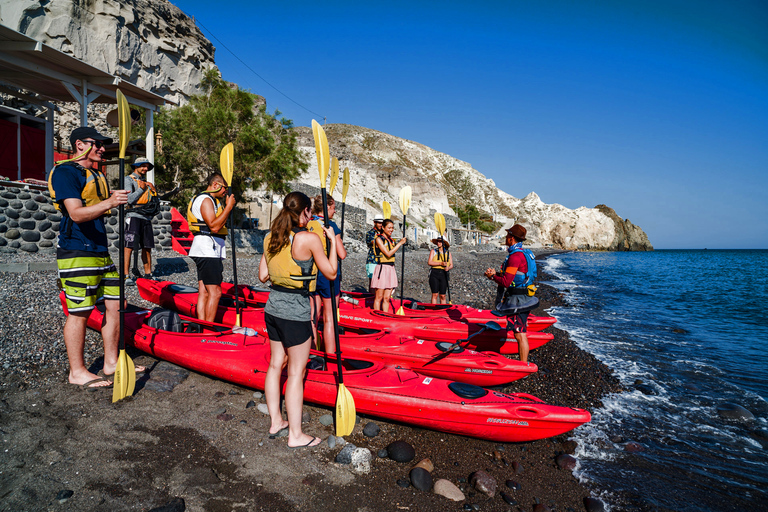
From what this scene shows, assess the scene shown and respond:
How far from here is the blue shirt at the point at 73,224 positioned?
123 inches

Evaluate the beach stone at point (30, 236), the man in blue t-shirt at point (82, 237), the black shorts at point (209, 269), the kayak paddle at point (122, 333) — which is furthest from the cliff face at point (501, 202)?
the man in blue t-shirt at point (82, 237)

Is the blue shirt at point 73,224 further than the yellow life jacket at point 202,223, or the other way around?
the yellow life jacket at point 202,223

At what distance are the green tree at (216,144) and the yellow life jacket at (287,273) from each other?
1259cm

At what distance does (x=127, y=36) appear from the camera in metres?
25.0

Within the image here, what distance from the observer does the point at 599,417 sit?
4688mm

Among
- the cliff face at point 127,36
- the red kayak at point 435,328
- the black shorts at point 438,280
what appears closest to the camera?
the red kayak at point 435,328

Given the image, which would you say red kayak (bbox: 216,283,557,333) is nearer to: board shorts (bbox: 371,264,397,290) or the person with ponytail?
board shorts (bbox: 371,264,397,290)

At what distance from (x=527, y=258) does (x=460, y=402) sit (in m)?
2.29

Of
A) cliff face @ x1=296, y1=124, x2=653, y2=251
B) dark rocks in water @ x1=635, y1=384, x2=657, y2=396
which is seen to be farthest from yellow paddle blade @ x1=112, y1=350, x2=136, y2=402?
cliff face @ x1=296, y1=124, x2=653, y2=251

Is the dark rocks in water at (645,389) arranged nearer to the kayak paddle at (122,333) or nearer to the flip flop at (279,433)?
the flip flop at (279,433)

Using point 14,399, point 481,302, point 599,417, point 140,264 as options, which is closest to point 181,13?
point 140,264

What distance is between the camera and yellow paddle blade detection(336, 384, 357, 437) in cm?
335

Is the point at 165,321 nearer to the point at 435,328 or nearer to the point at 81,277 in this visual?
the point at 81,277

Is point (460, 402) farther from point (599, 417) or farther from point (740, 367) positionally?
point (740, 367)
